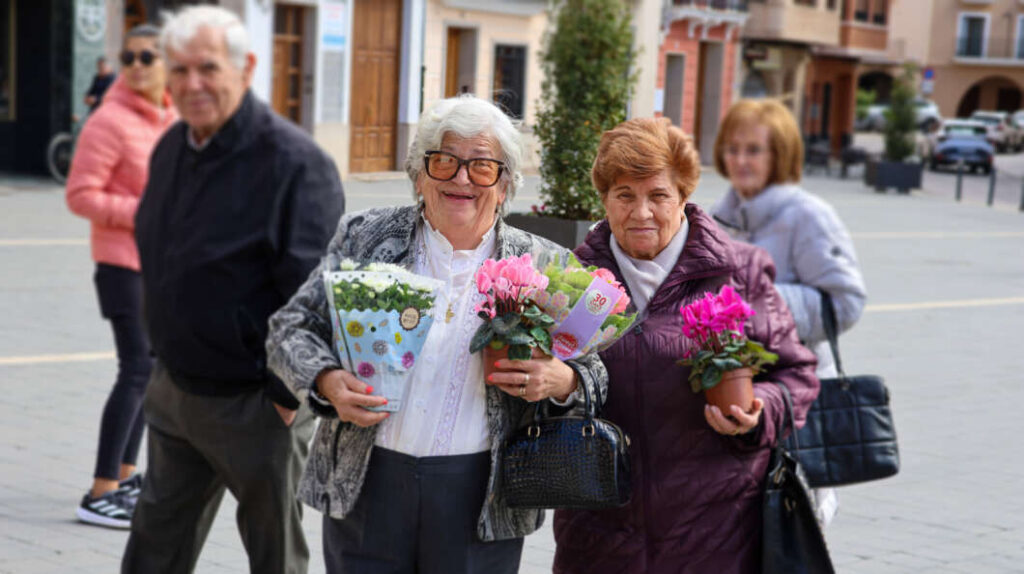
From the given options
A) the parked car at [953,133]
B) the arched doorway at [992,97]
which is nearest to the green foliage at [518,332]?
the parked car at [953,133]

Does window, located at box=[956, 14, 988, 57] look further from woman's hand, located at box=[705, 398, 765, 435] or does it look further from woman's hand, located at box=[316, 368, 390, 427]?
woman's hand, located at box=[316, 368, 390, 427]

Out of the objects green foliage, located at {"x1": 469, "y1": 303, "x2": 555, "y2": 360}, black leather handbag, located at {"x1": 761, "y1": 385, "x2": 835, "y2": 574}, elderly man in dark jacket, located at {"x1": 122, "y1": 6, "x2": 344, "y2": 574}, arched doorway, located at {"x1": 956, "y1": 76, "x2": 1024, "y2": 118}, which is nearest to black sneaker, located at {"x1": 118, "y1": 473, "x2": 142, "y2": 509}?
elderly man in dark jacket, located at {"x1": 122, "y1": 6, "x2": 344, "y2": 574}

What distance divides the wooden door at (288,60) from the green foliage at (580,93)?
17329mm

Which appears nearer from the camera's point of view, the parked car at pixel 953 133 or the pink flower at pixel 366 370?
the pink flower at pixel 366 370

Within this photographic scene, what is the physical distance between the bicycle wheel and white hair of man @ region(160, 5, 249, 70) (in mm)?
18494

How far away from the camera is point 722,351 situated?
11.0 ft

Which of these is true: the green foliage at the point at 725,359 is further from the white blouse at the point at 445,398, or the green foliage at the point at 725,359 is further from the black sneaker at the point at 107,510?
the black sneaker at the point at 107,510

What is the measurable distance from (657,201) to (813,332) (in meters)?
1.37

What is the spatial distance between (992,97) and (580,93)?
7629 cm

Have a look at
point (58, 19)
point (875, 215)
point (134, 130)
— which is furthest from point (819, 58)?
point (134, 130)

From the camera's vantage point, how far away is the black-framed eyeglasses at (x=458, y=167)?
3270mm

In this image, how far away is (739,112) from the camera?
4.84m

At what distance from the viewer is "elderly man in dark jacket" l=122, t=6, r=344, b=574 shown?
370cm

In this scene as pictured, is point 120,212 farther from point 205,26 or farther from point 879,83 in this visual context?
point 879,83
